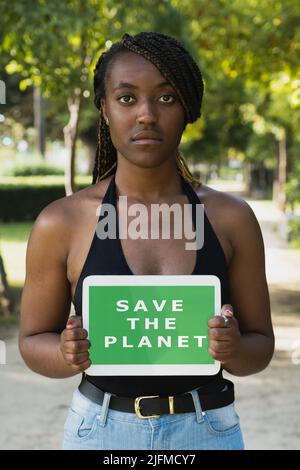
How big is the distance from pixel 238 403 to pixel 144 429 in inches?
178

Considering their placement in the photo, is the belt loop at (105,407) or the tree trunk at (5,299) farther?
the tree trunk at (5,299)

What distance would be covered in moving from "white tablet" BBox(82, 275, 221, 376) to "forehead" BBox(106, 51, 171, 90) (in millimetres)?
455

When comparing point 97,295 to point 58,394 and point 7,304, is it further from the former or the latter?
point 7,304

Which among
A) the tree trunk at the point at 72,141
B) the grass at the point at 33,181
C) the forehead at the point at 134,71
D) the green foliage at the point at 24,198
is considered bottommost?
the green foliage at the point at 24,198

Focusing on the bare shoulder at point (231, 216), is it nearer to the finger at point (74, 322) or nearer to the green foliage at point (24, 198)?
the finger at point (74, 322)

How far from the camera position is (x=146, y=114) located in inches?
74.0

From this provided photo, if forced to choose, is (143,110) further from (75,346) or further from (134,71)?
(75,346)

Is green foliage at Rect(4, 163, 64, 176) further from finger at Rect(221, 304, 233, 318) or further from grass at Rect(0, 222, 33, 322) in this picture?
finger at Rect(221, 304, 233, 318)

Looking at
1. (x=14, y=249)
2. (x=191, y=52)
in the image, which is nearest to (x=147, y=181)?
(x=191, y=52)

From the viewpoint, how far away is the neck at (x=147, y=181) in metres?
2.03

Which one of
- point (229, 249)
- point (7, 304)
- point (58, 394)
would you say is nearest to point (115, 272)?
point (229, 249)

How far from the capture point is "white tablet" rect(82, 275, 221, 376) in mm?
1849

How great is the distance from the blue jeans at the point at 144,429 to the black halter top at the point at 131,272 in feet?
0.11

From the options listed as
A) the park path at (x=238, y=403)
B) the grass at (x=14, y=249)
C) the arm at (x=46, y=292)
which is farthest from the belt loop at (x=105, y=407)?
the grass at (x=14, y=249)
